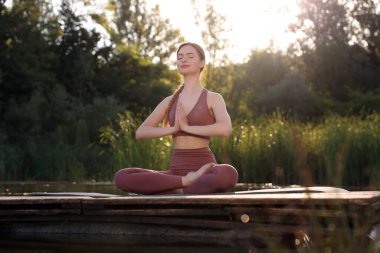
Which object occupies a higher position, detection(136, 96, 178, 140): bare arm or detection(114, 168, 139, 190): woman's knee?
detection(136, 96, 178, 140): bare arm

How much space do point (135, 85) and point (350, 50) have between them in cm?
985

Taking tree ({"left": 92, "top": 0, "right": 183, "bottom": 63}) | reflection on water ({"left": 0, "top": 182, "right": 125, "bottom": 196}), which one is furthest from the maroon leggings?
tree ({"left": 92, "top": 0, "right": 183, "bottom": 63})

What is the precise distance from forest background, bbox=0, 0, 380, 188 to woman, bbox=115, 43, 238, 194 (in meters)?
0.99

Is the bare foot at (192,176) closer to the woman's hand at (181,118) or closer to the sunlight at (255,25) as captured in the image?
the woman's hand at (181,118)

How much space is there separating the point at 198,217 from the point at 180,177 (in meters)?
0.80

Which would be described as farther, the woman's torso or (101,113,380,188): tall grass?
(101,113,380,188): tall grass

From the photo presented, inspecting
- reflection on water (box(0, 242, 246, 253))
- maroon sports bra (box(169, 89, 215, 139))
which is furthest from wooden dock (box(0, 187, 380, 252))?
maroon sports bra (box(169, 89, 215, 139))

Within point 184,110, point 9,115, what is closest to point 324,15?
point 9,115

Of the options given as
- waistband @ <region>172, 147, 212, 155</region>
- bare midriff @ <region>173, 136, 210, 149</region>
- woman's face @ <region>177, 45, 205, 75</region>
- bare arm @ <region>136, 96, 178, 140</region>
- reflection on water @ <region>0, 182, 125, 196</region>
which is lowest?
reflection on water @ <region>0, 182, 125, 196</region>

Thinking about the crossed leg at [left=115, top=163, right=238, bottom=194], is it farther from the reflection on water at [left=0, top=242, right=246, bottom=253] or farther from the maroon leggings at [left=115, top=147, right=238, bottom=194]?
the reflection on water at [left=0, top=242, right=246, bottom=253]

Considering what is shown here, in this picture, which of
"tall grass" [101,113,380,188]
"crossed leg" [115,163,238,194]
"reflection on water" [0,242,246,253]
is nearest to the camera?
"reflection on water" [0,242,246,253]

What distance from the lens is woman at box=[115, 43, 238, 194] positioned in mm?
4344

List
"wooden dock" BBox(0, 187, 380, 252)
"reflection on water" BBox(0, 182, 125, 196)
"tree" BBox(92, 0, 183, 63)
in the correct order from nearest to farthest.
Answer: "wooden dock" BBox(0, 187, 380, 252) → "reflection on water" BBox(0, 182, 125, 196) → "tree" BBox(92, 0, 183, 63)

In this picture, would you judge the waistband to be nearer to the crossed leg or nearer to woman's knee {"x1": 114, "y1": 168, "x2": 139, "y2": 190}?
the crossed leg
